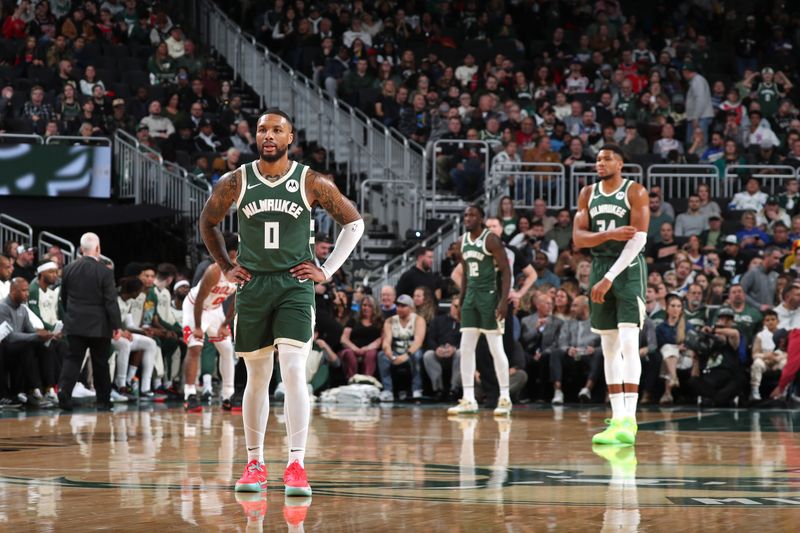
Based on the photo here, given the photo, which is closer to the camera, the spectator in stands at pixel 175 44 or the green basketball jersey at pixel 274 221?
the green basketball jersey at pixel 274 221

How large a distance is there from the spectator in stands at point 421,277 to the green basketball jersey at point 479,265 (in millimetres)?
3379

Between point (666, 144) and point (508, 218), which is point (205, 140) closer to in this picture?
point (508, 218)

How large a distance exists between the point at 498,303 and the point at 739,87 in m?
11.4

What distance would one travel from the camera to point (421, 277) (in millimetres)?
16375

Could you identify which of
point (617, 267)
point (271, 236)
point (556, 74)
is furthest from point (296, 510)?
point (556, 74)

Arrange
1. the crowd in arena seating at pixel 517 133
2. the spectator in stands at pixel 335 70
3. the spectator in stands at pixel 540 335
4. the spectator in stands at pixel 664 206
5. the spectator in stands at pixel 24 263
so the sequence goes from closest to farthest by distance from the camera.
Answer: the crowd in arena seating at pixel 517 133
the spectator in stands at pixel 540 335
the spectator in stands at pixel 24 263
the spectator in stands at pixel 664 206
the spectator in stands at pixel 335 70

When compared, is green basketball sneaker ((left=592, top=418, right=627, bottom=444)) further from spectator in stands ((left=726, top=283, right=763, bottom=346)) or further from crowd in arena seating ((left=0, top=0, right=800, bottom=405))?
spectator in stands ((left=726, top=283, right=763, bottom=346))

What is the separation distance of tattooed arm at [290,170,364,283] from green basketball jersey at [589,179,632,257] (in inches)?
129

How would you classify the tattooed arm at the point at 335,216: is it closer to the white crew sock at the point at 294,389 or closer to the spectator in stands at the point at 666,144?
the white crew sock at the point at 294,389

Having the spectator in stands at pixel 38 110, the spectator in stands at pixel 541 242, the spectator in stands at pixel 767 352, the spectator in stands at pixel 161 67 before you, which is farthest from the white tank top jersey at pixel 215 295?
the spectator in stands at pixel 161 67

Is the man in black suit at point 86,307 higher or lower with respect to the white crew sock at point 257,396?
higher

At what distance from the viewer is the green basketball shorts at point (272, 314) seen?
6250 millimetres

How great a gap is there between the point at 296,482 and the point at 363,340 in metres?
9.77

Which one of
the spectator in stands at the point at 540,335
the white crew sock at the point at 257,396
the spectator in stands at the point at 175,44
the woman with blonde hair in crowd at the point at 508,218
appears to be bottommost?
the white crew sock at the point at 257,396
